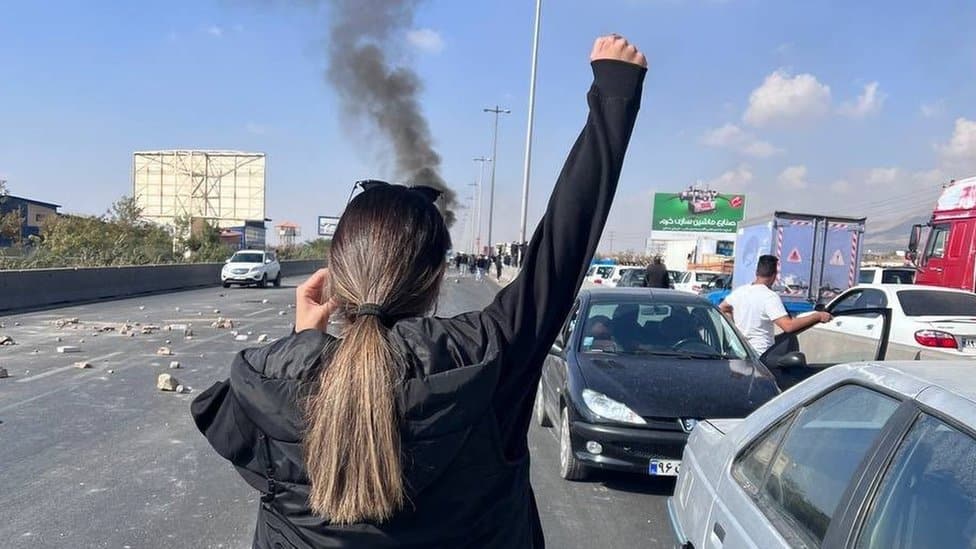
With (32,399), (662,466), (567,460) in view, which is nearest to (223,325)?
(32,399)

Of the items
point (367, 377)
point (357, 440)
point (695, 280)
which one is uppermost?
point (367, 377)

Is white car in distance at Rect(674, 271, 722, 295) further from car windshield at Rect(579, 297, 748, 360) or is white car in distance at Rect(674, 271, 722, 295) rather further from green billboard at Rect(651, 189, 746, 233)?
green billboard at Rect(651, 189, 746, 233)

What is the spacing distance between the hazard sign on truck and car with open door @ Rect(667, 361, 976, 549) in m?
15.7

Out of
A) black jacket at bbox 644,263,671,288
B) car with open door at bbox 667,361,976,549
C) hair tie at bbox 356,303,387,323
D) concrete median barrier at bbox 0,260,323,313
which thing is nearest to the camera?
hair tie at bbox 356,303,387,323

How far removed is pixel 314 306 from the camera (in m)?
1.63

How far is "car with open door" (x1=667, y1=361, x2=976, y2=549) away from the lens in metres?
1.86

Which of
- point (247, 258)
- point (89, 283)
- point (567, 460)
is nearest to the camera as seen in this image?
point (567, 460)

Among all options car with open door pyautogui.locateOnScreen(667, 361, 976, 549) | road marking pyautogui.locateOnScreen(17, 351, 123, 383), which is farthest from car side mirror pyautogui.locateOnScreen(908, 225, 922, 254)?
road marking pyautogui.locateOnScreen(17, 351, 123, 383)

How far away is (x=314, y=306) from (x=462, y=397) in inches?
18.8

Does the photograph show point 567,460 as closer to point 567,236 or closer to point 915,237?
point 567,236

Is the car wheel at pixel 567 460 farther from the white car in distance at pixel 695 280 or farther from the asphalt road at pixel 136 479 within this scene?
the white car in distance at pixel 695 280

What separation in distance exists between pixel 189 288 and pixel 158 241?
7.47m

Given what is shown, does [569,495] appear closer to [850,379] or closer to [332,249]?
[850,379]

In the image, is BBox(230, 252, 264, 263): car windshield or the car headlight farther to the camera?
BBox(230, 252, 264, 263): car windshield
